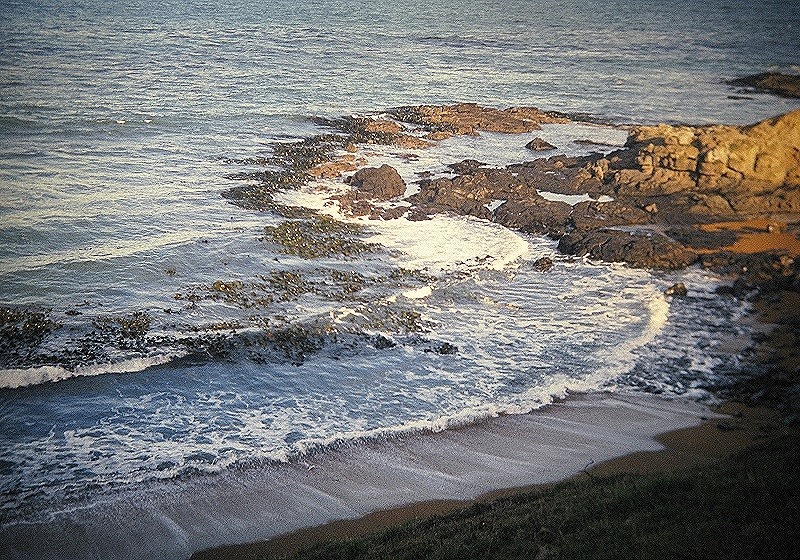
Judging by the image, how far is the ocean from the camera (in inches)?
627

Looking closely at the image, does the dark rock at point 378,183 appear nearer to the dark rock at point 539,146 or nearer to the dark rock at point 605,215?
the dark rock at point 605,215

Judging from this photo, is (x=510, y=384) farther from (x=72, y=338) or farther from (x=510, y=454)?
(x=72, y=338)

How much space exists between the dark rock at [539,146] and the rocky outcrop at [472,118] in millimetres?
4051

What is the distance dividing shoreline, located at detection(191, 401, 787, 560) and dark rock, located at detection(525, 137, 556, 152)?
80.6ft

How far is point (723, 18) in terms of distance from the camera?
123 meters

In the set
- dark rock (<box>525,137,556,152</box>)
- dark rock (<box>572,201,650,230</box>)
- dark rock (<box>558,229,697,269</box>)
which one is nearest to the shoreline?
dark rock (<box>558,229,697,269</box>)

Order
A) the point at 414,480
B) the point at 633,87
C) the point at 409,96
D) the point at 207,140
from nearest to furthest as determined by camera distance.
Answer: the point at 414,480 < the point at 207,140 < the point at 409,96 < the point at 633,87

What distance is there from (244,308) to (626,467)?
11738 millimetres

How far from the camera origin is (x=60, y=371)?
17688 millimetres

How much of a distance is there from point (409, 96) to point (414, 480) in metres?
41.7

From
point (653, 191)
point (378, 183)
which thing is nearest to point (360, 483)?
point (378, 183)

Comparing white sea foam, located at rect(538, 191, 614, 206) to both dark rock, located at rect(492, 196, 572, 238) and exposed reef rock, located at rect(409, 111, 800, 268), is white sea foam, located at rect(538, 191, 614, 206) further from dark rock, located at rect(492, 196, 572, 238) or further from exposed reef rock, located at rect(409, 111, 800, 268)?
dark rock, located at rect(492, 196, 572, 238)

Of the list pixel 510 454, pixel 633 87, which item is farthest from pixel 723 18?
pixel 510 454

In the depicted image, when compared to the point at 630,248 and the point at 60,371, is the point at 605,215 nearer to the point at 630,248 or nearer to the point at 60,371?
the point at 630,248
